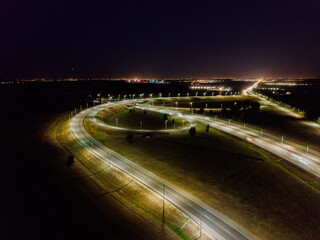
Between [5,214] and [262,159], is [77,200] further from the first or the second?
[262,159]

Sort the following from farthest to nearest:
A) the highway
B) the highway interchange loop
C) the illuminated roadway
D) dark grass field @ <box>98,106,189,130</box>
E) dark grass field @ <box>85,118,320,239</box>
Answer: dark grass field @ <box>98,106,189,130</box> < the illuminated roadway < dark grass field @ <box>85,118,320,239</box> < the highway interchange loop < the highway

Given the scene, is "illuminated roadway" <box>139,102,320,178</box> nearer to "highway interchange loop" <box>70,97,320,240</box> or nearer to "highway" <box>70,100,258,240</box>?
"highway interchange loop" <box>70,97,320,240</box>

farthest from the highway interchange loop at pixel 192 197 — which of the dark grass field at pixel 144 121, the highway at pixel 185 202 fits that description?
the dark grass field at pixel 144 121

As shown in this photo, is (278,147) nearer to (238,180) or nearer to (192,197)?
(238,180)

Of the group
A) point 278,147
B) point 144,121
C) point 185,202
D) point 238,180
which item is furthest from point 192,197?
point 144,121

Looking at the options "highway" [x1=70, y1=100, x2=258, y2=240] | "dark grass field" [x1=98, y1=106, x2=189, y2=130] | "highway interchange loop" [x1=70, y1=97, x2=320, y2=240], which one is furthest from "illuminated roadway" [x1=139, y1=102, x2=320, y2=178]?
"highway" [x1=70, y1=100, x2=258, y2=240]

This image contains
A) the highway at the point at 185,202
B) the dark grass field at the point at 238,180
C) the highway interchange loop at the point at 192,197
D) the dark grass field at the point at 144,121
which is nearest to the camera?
the highway at the point at 185,202

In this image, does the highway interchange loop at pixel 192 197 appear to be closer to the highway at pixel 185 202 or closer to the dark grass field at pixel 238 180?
the highway at pixel 185 202
